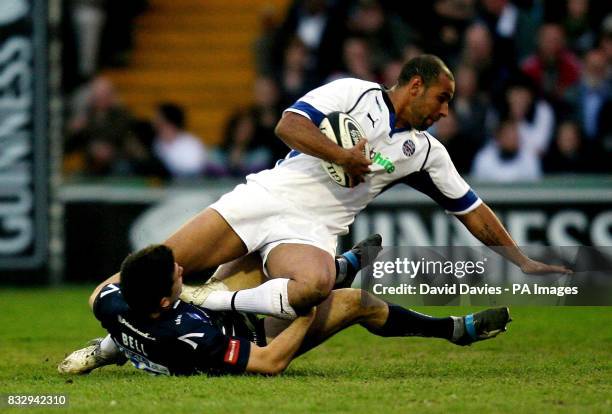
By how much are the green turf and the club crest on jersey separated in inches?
44.8

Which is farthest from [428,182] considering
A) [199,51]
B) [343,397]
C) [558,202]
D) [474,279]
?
[199,51]

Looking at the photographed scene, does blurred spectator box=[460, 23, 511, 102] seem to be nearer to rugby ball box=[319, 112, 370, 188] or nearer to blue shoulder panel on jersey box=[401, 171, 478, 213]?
blue shoulder panel on jersey box=[401, 171, 478, 213]

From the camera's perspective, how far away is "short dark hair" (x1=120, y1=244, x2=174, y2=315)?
6734 millimetres

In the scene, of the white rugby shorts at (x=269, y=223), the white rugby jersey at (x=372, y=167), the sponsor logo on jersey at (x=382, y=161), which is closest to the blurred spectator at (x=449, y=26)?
the white rugby jersey at (x=372, y=167)

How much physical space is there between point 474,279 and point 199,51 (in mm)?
11589

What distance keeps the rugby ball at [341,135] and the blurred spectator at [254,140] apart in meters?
6.66

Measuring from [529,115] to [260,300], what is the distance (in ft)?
24.6

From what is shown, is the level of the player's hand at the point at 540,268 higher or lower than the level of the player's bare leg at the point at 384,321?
higher

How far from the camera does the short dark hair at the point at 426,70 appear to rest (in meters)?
7.67

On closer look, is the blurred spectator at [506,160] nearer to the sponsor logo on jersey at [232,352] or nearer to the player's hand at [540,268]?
the player's hand at [540,268]

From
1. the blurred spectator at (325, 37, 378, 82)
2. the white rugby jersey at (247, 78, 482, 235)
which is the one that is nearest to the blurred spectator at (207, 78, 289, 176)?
the blurred spectator at (325, 37, 378, 82)

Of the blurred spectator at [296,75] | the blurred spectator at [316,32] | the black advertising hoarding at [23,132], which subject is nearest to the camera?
the black advertising hoarding at [23,132]

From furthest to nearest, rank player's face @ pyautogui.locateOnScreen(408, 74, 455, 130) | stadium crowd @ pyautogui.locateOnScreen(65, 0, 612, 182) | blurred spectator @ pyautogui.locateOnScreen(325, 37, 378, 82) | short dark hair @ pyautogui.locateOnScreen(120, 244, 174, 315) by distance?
blurred spectator @ pyautogui.locateOnScreen(325, 37, 378, 82) → stadium crowd @ pyautogui.locateOnScreen(65, 0, 612, 182) → player's face @ pyautogui.locateOnScreen(408, 74, 455, 130) → short dark hair @ pyautogui.locateOnScreen(120, 244, 174, 315)

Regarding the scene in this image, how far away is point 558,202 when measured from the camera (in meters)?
13.0
